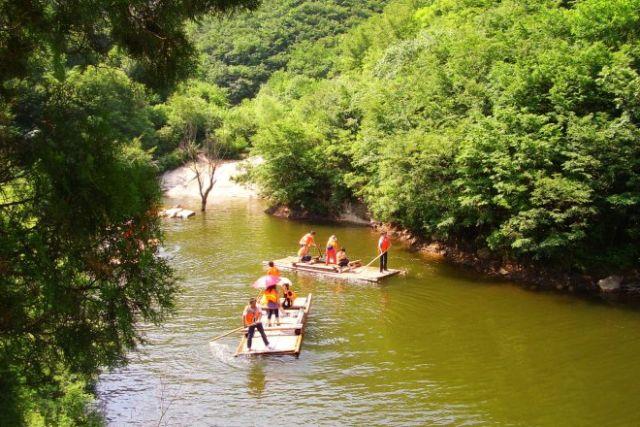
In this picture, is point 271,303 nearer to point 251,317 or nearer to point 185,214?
point 251,317

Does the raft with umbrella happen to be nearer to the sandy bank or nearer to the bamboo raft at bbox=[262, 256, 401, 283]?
the bamboo raft at bbox=[262, 256, 401, 283]

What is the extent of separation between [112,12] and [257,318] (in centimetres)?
1093

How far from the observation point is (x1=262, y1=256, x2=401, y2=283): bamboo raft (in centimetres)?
2203

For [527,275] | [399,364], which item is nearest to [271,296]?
[399,364]

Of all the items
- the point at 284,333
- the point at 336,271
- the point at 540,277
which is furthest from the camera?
the point at 336,271

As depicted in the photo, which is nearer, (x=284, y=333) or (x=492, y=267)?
(x=284, y=333)

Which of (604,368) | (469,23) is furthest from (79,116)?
(469,23)

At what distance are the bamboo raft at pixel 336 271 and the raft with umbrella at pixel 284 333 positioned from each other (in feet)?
12.7

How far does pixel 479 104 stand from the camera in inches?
992

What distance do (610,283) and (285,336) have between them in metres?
12.6

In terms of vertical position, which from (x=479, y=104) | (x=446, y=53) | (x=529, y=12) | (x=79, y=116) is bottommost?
(x=79, y=116)

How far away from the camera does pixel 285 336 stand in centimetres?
1605

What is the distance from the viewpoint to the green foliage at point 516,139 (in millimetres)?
19781

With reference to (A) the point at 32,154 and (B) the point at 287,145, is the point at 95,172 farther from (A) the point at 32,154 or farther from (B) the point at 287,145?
(B) the point at 287,145
